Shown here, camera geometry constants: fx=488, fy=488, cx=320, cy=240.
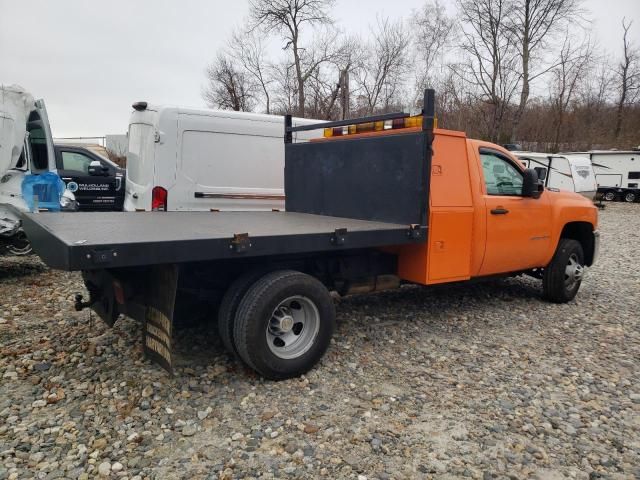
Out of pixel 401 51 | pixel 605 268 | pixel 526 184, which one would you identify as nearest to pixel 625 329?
pixel 526 184

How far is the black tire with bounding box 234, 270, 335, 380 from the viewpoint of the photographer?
355 cm

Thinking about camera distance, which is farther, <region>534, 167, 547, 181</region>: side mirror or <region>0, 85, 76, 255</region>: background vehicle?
<region>0, 85, 76, 255</region>: background vehicle

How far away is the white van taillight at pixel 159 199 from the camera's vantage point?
7043 mm

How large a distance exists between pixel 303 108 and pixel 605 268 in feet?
55.6

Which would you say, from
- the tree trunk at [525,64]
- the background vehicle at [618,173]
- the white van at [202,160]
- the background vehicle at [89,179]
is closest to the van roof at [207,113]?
the white van at [202,160]

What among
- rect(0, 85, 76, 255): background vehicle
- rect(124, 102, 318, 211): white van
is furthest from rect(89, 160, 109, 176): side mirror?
rect(124, 102, 318, 211): white van

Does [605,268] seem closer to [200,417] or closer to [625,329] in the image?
[625,329]

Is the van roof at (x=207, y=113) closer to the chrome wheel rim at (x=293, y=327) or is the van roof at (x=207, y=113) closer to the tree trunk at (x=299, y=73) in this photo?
the chrome wheel rim at (x=293, y=327)

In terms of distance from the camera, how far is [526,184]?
18.0 ft

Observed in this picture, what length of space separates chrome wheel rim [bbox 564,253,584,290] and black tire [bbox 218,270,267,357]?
14.3 ft

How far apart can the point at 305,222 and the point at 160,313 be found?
1655mm

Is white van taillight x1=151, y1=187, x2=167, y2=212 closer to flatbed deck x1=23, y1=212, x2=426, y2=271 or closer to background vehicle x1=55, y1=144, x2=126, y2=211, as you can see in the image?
flatbed deck x1=23, y1=212, x2=426, y2=271

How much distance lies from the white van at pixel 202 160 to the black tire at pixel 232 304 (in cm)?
380

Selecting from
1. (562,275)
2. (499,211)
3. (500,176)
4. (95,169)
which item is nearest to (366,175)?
(499,211)
